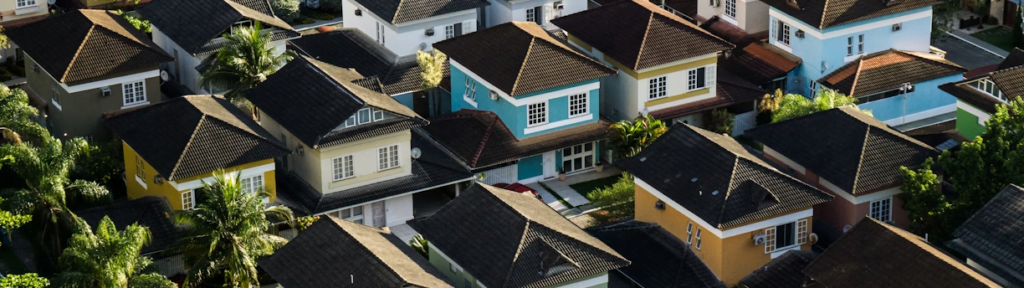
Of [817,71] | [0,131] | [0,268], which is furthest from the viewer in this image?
[817,71]

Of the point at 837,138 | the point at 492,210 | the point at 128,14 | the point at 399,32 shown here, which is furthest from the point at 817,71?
the point at 128,14

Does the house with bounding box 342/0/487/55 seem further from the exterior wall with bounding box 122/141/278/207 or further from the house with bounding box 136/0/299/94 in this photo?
the exterior wall with bounding box 122/141/278/207

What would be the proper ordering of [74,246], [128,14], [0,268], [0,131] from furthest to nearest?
1. [128,14]
2. [0,131]
3. [0,268]
4. [74,246]

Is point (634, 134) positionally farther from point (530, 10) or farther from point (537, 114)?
point (530, 10)

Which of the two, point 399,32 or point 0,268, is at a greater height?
point 399,32

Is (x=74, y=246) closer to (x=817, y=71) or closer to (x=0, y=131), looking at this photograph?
(x=0, y=131)

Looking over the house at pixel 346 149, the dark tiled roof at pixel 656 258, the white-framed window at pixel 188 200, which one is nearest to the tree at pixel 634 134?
the house at pixel 346 149

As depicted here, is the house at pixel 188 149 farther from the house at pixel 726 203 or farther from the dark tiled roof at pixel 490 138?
the house at pixel 726 203

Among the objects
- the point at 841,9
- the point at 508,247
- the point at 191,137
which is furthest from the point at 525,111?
the point at 841,9
